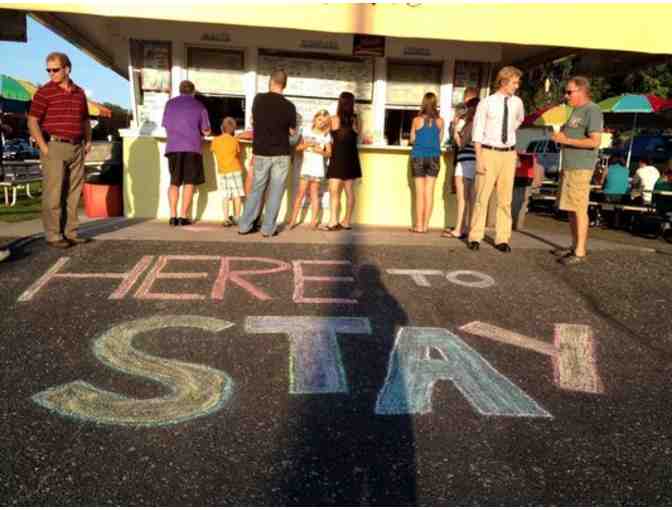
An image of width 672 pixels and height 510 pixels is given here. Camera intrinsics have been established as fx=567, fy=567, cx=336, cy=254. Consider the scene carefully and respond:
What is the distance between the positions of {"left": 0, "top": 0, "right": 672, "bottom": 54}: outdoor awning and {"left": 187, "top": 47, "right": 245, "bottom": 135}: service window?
1.10 metres

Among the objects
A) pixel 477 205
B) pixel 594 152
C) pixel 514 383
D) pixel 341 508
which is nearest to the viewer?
pixel 341 508

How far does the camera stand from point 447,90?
866cm

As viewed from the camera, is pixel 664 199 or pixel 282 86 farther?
pixel 664 199

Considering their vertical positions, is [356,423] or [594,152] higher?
[594,152]

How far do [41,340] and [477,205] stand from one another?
459 cm

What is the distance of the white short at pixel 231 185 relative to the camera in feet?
25.0

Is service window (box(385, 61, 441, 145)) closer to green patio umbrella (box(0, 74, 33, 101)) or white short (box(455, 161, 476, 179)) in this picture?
white short (box(455, 161, 476, 179))

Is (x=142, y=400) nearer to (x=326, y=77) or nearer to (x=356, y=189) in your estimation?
(x=356, y=189)

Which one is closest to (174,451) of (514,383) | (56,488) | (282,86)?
(56,488)

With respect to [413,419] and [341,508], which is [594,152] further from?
[341,508]

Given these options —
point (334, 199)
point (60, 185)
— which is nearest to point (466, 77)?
point (334, 199)

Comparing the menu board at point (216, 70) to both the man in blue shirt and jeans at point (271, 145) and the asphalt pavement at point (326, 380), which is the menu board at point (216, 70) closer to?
the man in blue shirt and jeans at point (271, 145)

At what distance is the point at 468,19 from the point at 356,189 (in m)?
2.73

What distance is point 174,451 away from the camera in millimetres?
2592
